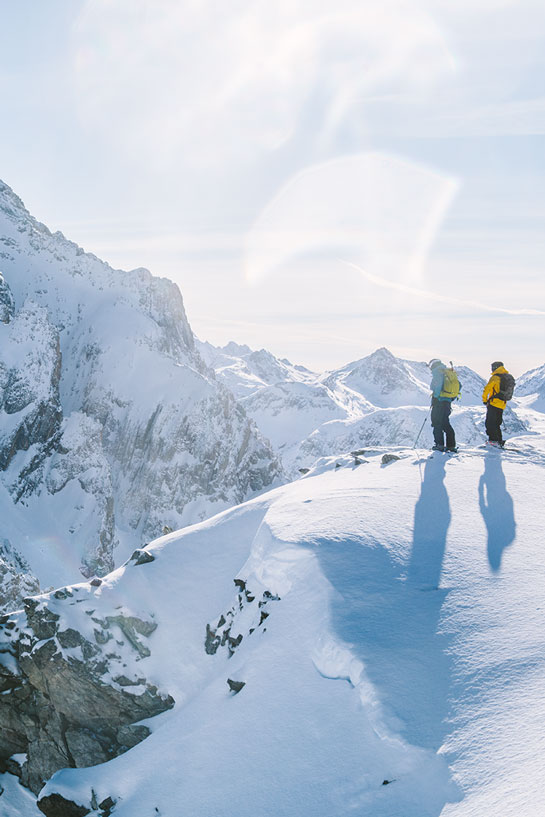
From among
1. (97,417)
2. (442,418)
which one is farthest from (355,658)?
(97,417)

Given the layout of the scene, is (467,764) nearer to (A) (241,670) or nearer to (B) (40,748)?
(A) (241,670)

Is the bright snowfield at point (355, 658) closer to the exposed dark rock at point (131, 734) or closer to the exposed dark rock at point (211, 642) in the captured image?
the exposed dark rock at point (211, 642)

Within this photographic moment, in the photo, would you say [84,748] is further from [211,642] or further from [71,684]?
[211,642]

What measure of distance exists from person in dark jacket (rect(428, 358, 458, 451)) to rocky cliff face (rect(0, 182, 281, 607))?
261 feet

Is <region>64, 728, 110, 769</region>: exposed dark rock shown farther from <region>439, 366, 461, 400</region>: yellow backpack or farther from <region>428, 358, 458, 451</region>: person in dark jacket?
<region>439, 366, 461, 400</region>: yellow backpack

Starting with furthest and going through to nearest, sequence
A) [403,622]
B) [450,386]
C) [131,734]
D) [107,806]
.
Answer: [450,386]
[131,734]
[107,806]
[403,622]

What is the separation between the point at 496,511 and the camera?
38.2 feet

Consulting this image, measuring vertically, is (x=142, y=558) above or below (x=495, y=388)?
below

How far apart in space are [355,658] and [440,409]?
11007 millimetres

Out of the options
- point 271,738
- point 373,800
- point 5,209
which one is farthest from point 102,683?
point 5,209

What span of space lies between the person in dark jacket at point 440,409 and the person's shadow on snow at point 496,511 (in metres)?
2.29

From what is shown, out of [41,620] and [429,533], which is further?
[41,620]

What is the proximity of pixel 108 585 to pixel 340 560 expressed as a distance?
8542 mm

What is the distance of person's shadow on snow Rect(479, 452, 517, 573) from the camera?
9.87m
